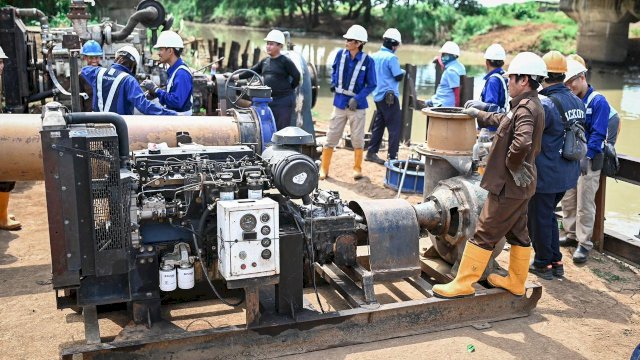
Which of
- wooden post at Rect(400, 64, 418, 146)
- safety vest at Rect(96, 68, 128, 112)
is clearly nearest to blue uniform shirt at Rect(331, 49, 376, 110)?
wooden post at Rect(400, 64, 418, 146)

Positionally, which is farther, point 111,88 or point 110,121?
point 111,88

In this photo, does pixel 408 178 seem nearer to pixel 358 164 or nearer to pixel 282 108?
pixel 358 164

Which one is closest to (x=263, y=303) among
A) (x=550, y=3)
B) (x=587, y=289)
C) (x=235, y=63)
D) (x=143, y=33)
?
(x=587, y=289)

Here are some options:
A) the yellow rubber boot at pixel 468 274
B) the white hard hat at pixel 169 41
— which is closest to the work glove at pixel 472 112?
the yellow rubber boot at pixel 468 274

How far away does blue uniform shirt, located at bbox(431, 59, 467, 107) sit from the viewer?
9.35 m

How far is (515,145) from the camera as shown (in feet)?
15.9

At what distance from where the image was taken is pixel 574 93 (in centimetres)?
629

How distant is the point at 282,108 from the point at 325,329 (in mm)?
Answer: 4777

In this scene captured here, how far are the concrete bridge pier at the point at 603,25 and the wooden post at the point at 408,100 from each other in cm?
2042

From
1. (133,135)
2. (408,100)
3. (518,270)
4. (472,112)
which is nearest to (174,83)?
(133,135)

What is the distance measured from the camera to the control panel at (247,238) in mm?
4180

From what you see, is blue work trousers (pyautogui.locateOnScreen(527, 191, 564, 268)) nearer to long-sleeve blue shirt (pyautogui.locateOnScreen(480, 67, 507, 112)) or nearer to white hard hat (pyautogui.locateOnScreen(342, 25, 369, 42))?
long-sleeve blue shirt (pyautogui.locateOnScreen(480, 67, 507, 112))

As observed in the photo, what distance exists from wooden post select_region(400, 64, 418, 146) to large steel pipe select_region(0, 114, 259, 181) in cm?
607

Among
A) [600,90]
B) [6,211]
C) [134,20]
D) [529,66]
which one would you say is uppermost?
[134,20]
